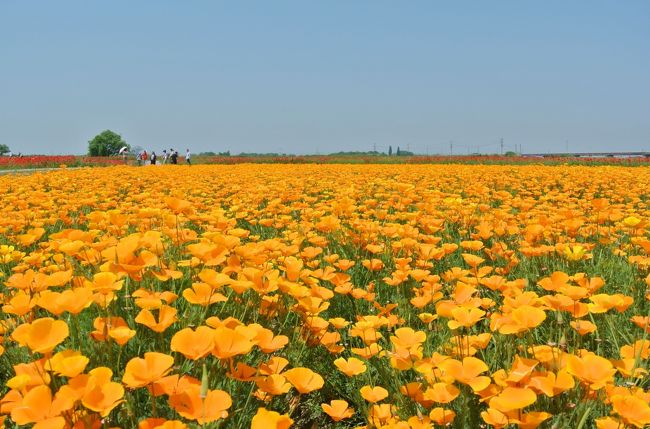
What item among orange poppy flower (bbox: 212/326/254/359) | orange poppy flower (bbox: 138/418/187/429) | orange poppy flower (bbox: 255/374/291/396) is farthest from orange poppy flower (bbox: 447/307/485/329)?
orange poppy flower (bbox: 138/418/187/429)

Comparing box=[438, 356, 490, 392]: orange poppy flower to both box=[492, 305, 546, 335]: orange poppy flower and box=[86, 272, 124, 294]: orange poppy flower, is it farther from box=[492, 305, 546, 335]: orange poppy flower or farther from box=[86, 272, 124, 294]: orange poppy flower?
box=[86, 272, 124, 294]: orange poppy flower

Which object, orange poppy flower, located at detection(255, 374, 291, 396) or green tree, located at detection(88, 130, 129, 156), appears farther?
green tree, located at detection(88, 130, 129, 156)

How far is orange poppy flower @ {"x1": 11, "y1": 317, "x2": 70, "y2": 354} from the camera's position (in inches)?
43.8

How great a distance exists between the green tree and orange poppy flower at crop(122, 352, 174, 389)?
80788 mm

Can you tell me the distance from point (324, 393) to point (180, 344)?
1.09 meters

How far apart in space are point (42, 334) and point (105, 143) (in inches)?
3286

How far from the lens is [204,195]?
590 centimetres

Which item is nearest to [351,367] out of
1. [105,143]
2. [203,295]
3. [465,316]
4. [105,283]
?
[465,316]

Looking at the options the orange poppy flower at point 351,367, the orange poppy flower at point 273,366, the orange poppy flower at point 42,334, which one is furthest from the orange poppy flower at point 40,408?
the orange poppy flower at point 351,367

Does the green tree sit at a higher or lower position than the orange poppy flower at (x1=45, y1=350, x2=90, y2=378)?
higher

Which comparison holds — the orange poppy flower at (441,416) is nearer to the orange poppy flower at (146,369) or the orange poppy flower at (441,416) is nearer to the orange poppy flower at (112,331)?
the orange poppy flower at (146,369)

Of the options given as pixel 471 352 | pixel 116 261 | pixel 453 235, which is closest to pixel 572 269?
pixel 453 235

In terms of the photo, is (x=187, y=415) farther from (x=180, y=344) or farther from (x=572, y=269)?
(x=572, y=269)

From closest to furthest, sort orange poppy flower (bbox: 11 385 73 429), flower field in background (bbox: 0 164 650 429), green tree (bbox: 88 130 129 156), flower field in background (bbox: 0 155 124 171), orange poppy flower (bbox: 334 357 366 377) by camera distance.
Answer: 1. orange poppy flower (bbox: 11 385 73 429)
2. flower field in background (bbox: 0 164 650 429)
3. orange poppy flower (bbox: 334 357 366 377)
4. flower field in background (bbox: 0 155 124 171)
5. green tree (bbox: 88 130 129 156)
